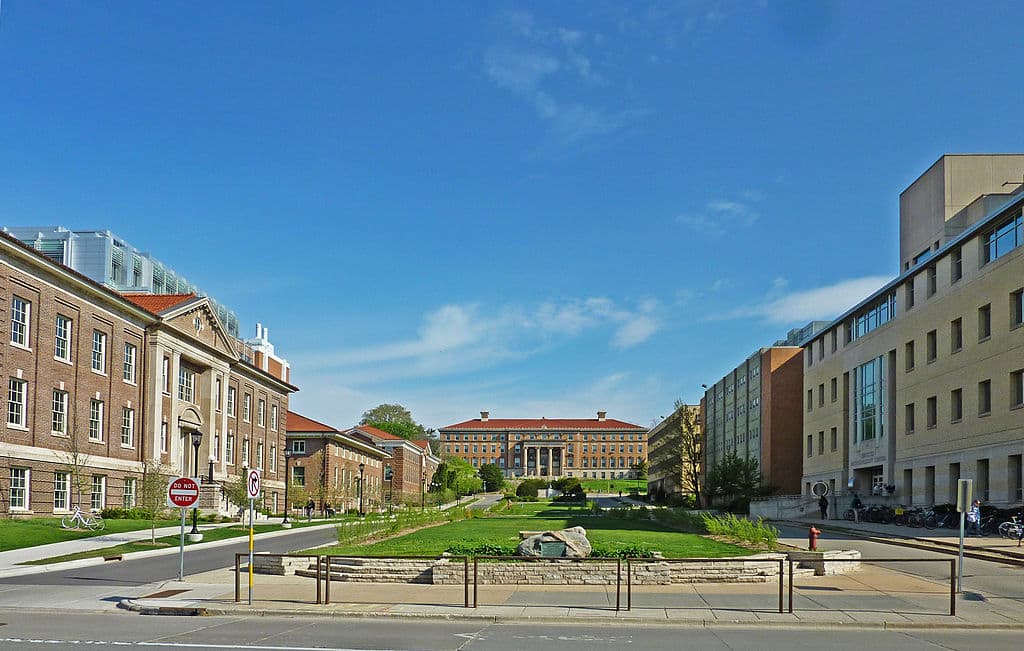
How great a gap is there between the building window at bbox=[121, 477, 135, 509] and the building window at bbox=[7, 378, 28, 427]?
10.6 m

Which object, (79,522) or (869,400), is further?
(869,400)

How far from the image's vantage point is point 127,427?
5434cm

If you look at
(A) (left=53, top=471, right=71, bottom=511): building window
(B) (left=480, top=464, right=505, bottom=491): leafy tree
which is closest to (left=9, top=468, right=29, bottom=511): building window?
(A) (left=53, top=471, right=71, bottom=511): building window

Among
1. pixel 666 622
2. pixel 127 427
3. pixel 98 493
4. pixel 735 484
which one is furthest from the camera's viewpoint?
pixel 735 484

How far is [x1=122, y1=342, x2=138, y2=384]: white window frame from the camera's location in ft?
180

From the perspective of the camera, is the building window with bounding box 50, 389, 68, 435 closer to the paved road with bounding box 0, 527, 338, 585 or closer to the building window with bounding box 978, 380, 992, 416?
the paved road with bounding box 0, 527, 338, 585

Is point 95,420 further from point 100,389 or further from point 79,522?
point 79,522

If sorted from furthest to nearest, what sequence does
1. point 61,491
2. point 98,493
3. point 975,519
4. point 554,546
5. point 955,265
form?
point 955,265 → point 98,493 → point 61,491 → point 975,519 → point 554,546

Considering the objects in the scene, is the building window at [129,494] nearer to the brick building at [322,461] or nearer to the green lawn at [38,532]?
the green lawn at [38,532]

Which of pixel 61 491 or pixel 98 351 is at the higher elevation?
pixel 98 351

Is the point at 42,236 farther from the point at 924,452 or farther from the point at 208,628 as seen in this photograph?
the point at 208,628

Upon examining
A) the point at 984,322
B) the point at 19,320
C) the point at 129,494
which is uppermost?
the point at 984,322

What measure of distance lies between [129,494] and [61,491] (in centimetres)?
777

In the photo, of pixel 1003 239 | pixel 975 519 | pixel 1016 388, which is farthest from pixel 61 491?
pixel 1003 239
